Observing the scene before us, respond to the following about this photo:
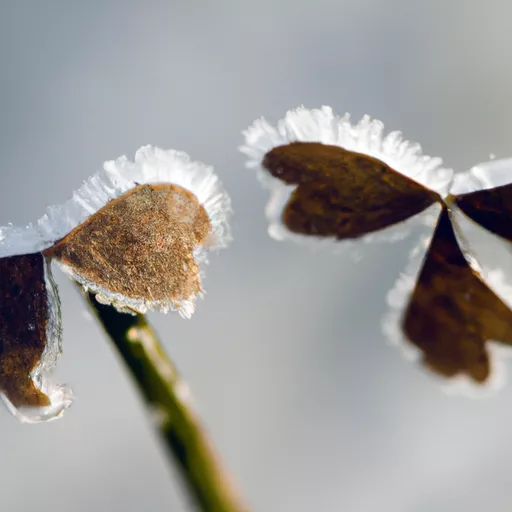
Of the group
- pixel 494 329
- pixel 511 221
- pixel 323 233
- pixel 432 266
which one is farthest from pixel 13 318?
pixel 511 221

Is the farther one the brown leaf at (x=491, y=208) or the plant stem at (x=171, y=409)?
the brown leaf at (x=491, y=208)

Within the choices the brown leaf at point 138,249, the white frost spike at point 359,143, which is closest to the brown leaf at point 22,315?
the brown leaf at point 138,249

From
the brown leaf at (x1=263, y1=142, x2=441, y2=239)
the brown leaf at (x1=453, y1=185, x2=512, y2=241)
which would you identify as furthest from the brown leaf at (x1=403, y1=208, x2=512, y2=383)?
the brown leaf at (x1=263, y1=142, x2=441, y2=239)

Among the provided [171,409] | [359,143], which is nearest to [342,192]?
[359,143]

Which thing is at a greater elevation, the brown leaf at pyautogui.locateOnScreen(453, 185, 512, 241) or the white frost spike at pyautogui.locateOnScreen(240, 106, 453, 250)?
the white frost spike at pyautogui.locateOnScreen(240, 106, 453, 250)

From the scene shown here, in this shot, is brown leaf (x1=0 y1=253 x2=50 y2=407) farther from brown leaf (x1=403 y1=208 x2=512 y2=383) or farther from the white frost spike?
brown leaf (x1=403 y1=208 x2=512 y2=383)

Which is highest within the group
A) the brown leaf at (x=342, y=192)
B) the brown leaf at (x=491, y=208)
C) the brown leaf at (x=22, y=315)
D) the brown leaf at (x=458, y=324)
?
the brown leaf at (x=22, y=315)

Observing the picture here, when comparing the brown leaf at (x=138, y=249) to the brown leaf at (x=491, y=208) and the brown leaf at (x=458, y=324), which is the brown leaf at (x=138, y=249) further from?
the brown leaf at (x=491, y=208)

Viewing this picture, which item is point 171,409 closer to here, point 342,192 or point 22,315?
point 22,315
